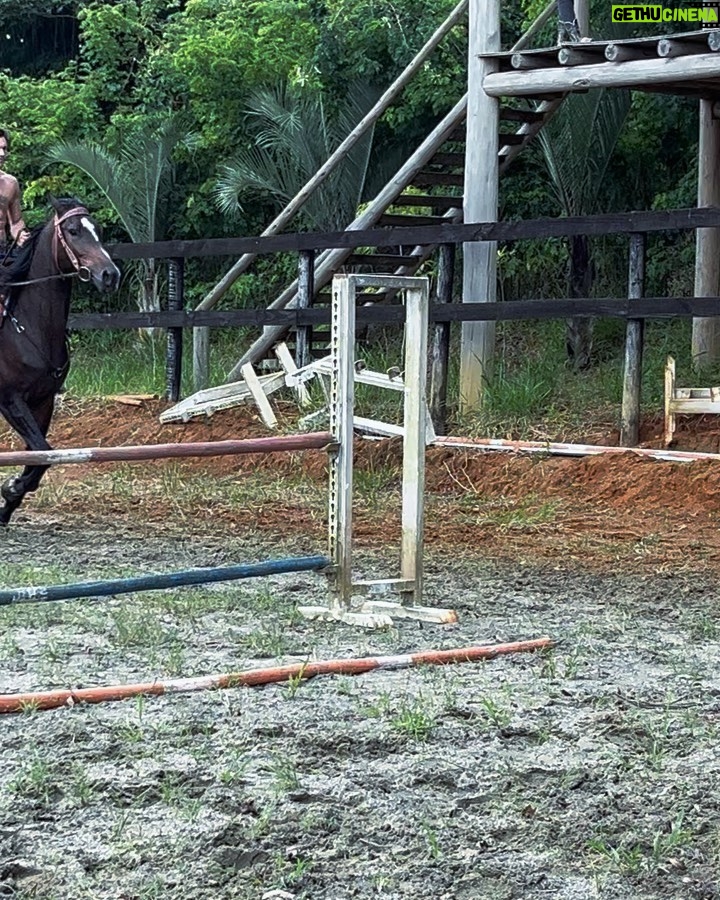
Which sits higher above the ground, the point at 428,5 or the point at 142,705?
the point at 428,5

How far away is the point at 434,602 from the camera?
7.14 m

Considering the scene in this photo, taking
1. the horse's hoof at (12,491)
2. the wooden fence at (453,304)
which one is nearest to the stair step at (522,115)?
the wooden fence at (453,304)

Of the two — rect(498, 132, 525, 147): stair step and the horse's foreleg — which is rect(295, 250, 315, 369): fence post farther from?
the horse's foreleg

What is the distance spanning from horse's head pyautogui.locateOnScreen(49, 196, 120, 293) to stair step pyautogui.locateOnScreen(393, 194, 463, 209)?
5.86 metres

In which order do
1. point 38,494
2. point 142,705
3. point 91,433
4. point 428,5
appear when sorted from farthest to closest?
point 428,5 → point 91,433 → point 38,494 → point 142,705

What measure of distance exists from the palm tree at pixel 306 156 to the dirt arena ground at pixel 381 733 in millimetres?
9759

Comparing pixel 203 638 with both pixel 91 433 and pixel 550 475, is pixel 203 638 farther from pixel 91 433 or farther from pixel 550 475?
pixel 91 433

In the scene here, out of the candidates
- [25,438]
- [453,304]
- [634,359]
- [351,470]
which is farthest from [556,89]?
[351,470]

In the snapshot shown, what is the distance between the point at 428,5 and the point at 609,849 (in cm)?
1621

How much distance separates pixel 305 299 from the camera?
13805 millimetres

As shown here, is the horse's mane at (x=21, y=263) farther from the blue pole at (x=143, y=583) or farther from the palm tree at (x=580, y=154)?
the palm tree at (x=580, y=154)

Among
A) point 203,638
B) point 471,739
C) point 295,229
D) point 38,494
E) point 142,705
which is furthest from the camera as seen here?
point 295,229

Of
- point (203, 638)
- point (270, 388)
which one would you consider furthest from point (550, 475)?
point (203, 638)

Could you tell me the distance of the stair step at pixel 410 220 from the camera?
15.6 meters
